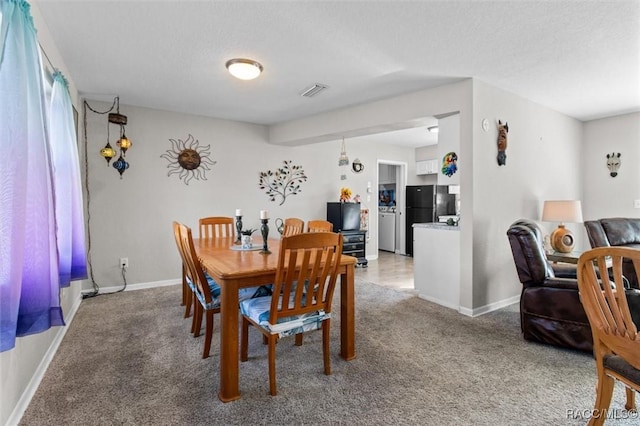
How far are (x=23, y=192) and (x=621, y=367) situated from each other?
2.67 m

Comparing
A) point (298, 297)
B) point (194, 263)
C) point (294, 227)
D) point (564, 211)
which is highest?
point (564, 211)

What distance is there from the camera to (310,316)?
208cm

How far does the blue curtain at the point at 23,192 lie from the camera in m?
1.32

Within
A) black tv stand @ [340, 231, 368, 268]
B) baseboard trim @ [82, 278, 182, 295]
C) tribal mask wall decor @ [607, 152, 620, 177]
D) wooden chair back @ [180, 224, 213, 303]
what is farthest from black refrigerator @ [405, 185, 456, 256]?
wooden chair back @ [180, 224, 213, 303]

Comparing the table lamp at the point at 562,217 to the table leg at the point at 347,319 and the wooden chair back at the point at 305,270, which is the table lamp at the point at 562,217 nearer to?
the table leg at the point at 347,319

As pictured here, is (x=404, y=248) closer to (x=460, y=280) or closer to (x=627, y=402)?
(x=460, y=280)

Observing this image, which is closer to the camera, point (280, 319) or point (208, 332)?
point (280, 319)

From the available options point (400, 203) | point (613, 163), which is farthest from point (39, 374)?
point (613, 163)

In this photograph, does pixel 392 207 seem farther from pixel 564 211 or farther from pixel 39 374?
pixel 39 374

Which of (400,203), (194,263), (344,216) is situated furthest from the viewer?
(400,203)

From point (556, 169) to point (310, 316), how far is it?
4156 millimetres

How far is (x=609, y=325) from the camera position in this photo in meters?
1.39

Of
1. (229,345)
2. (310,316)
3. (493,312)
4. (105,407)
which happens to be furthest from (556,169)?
(105,407)

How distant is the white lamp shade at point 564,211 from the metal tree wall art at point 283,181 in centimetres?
356
